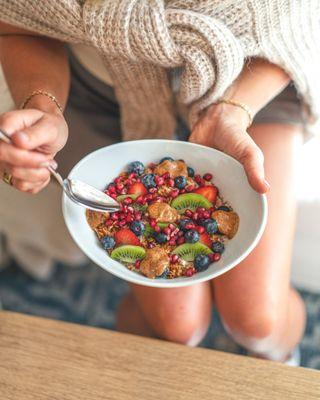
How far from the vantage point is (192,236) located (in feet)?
2.09

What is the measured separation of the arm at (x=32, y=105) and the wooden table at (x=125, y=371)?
202 mm

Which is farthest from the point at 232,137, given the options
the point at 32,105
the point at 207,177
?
the point at 32,105

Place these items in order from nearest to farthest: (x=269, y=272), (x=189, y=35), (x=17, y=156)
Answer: (x=17, y=156) < (x=189, y=35) < (x=269, y=272)

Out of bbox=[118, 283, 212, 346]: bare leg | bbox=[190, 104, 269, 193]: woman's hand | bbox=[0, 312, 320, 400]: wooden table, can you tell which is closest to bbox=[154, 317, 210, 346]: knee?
bbox=[118, 283, 212, 346]: bare leg

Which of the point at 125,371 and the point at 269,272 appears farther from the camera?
the point at 269,272

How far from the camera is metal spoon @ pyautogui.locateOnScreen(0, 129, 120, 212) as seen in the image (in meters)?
0.63

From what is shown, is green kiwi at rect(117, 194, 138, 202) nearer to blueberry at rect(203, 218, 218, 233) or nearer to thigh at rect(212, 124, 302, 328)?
blueberry at rect(203, 218, 218, 233)

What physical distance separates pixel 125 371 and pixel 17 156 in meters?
0.29

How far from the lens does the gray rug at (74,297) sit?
1.20 metres

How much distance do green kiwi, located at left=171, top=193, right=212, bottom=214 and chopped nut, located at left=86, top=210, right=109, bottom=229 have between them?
9cm

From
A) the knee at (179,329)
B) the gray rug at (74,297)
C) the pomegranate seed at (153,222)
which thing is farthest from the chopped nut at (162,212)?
the gray rug at (74,297)

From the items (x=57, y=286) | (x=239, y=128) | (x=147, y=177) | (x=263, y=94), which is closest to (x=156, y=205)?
(x=147, y=177)

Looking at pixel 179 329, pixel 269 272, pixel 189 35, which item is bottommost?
pixel 179 329

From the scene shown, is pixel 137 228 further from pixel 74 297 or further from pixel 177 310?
pixel 74 297
